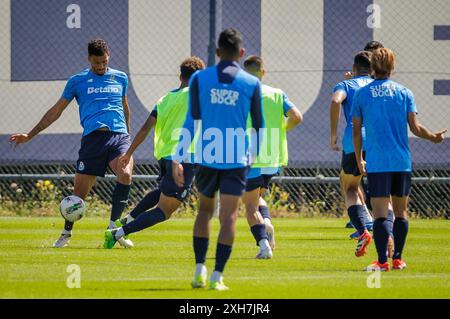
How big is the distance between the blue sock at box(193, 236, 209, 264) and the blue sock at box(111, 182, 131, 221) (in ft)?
15.1

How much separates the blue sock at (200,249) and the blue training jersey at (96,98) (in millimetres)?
4825

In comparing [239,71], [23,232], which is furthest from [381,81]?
[23,232]

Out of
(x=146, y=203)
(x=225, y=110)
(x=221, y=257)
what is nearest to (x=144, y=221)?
(x=146, y=203)

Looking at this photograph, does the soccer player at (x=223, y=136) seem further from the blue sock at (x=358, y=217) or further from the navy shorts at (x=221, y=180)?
the blue sock at (x=358, y=217)

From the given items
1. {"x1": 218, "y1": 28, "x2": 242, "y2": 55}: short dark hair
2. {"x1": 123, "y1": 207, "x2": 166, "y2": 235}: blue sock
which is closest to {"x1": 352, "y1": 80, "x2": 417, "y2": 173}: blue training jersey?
{"x1": 218, "y1": 28, "x2": 242, "y2": 55}: short dark hair

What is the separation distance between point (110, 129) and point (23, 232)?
253 centimetres

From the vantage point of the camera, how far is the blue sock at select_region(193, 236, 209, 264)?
8703 millimetres

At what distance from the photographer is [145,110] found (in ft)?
63.4

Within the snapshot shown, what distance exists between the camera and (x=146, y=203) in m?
13.2

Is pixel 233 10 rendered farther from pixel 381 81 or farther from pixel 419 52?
pixel 381 81

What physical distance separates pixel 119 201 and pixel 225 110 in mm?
5048

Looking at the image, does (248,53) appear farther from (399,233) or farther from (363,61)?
(399,233)

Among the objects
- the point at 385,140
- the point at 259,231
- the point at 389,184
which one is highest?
the point at 385,140

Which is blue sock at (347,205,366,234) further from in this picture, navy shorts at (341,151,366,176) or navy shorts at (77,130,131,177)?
navy shorts at (77,130,131,177)
